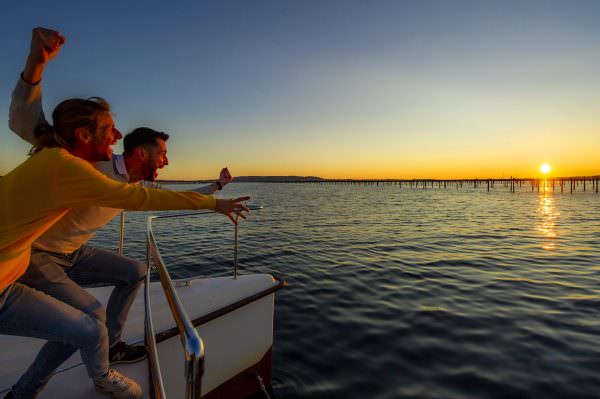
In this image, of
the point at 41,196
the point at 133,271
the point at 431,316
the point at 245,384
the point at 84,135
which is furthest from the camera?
the point at 431,316

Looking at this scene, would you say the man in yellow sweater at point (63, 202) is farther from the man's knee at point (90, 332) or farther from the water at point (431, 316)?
the water at point (431, 316)

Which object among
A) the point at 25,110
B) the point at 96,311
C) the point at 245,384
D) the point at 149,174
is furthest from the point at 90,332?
the point at 245,384

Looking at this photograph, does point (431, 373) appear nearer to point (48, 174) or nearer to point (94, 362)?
point (94, 362)

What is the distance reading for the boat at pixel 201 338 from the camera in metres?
1.87

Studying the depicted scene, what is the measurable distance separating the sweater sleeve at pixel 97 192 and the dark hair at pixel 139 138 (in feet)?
2.35

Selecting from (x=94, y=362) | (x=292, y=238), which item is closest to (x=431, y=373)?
(x=94, y=362)

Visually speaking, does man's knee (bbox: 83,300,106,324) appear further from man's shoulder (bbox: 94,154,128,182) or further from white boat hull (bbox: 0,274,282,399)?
man's shoulder (bbox: 94,154,128,182)

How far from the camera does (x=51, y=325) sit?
5.09 ft

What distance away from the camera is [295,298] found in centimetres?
647

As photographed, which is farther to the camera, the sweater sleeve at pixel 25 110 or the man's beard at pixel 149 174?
the man's beard at pixel 149 174

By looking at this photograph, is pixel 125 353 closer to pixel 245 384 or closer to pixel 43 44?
pixel 245 384

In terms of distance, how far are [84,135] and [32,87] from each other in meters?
0.35

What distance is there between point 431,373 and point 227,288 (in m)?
2.80

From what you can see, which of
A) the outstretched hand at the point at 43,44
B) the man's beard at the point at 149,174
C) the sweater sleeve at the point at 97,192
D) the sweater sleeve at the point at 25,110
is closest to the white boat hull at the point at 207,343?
the man's beard at the point at 149,174
